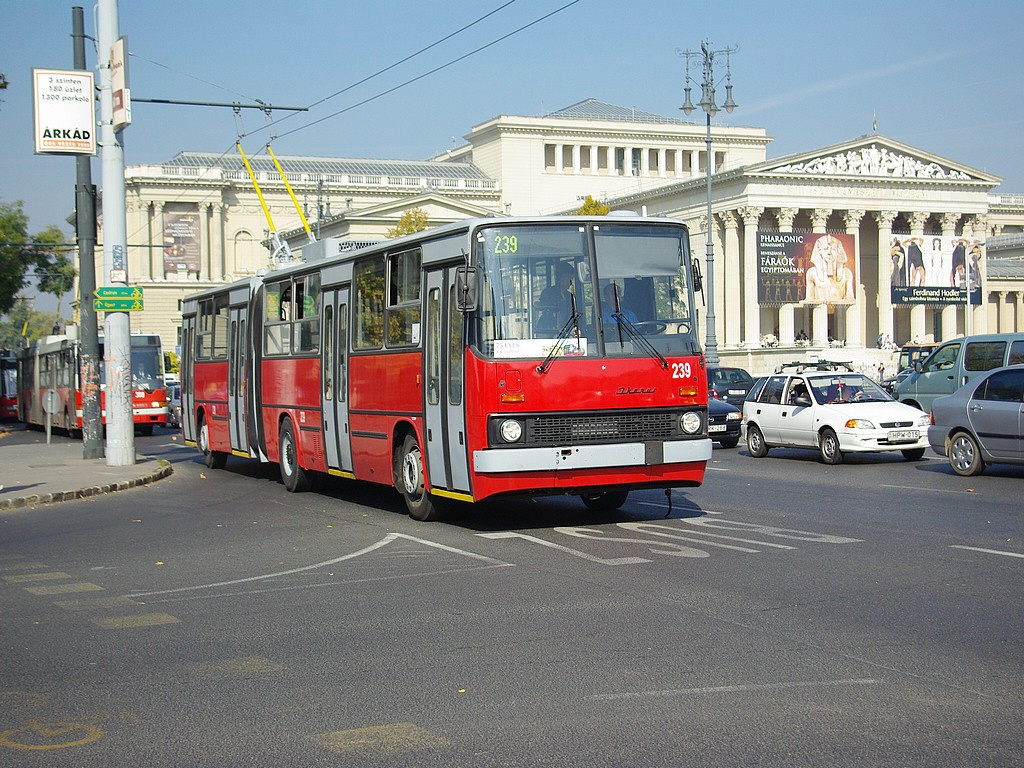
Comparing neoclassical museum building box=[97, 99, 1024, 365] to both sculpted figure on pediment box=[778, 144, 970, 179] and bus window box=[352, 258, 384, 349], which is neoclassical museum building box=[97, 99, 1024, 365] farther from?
bus window box=[352, 258, 384, 349]

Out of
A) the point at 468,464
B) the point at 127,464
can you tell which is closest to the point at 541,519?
the point at 468,464

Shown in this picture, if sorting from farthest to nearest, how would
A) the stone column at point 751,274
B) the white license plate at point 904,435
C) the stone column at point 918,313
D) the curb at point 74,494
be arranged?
the stone column at point 918,313
the stone column at point 751,274
the white license plate at point 904,435
the curb at point 74,494

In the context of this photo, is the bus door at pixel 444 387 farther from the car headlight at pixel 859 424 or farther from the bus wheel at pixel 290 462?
the car headlight at pixel 859 424

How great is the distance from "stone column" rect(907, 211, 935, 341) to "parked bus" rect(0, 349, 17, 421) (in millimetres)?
59525

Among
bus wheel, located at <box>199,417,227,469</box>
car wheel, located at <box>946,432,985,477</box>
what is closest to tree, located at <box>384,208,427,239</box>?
bus wheel, located at <box>199,417,227,469</box>

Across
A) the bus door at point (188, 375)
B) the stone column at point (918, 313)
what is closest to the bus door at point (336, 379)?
the bus door at point (188, 375)

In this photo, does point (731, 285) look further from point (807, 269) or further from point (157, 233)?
point (157, 233)

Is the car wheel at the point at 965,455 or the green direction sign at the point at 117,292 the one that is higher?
the green direction sign at the point at 117,292

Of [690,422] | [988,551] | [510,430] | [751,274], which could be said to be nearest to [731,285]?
[751,274]

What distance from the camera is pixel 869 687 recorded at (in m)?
6.35

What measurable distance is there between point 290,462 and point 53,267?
42.3m

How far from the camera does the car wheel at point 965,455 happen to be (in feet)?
61.5

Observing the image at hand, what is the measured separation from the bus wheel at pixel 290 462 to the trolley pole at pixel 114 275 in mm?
5466

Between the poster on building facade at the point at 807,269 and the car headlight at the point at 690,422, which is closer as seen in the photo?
the car headlight at the point at 690,422
